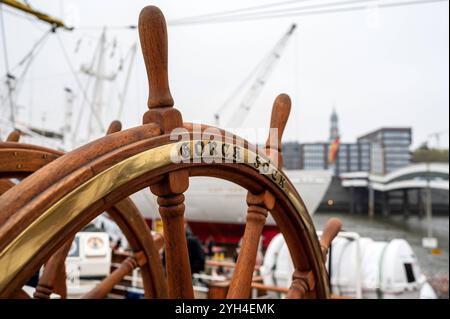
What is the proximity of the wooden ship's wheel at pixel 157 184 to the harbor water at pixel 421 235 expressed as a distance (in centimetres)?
1071

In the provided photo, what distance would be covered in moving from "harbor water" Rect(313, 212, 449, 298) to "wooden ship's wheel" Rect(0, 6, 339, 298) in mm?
10714

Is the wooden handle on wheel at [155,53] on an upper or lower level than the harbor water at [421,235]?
upper

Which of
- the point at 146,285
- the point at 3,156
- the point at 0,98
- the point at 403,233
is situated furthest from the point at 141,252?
the point at 403,233

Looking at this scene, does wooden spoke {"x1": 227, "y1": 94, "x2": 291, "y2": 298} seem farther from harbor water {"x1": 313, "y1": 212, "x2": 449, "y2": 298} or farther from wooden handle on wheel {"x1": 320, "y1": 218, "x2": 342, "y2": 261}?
harbor water {"x1": 313, "y1": 212, "x2": 449, "y2": 298}

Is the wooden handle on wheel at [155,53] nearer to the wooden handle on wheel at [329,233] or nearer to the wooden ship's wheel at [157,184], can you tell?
the wooden ship's wheel at [157,184]

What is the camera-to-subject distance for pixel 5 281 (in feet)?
1.93

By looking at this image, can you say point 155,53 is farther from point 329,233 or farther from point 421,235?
point 421,235

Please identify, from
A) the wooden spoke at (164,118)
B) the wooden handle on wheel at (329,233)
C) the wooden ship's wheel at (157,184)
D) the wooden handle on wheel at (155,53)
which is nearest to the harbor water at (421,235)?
the wooden handle on wheel at (329,233)

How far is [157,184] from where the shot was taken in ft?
2.92

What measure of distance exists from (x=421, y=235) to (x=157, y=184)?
28.4 m

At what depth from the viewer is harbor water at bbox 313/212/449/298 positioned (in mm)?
14705

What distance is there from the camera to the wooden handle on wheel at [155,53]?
0.83 m

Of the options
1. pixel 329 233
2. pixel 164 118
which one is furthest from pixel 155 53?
pixel 329 233

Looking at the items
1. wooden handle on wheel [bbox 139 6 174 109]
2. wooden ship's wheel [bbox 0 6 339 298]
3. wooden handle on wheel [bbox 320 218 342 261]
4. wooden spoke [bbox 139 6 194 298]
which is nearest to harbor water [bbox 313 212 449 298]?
wooden handle on wheel [bbox 320 218 342 261]
